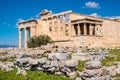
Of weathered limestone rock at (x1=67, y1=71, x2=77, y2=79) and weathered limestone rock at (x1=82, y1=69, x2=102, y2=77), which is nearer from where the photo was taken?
weathered limestone rock at (x1=82, y1=69, x2=102, y2=77)

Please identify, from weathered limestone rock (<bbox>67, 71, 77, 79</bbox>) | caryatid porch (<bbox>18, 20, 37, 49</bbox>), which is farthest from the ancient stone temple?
weathered limestone rock (<bbox>67, 71, 77, 79</bbox>)

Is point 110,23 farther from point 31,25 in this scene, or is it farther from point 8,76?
point 8,76

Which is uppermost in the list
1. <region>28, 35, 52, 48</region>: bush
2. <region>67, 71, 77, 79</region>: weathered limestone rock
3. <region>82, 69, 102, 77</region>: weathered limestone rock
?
<region>28, 35, 52, 48</region>: bush

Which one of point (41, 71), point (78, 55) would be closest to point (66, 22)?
point (78, 55)

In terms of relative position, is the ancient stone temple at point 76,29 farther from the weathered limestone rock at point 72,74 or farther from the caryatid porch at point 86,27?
the weathered limestone rock at point 72,74

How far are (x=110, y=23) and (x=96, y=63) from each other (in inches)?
1998

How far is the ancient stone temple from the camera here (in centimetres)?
5881

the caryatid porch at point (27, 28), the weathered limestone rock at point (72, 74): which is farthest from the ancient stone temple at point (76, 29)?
the weathered limestone rock at point (72, 74)

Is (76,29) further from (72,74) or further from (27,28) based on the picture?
(72,74)

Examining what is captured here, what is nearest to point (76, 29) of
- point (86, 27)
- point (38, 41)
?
point (86, 27)

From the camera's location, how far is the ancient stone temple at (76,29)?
193 feet

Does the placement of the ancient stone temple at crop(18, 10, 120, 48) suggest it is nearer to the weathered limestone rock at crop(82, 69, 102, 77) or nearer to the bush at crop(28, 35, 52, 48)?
the bush at crop(28, 35, 52, 48)

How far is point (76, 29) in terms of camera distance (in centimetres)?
6178

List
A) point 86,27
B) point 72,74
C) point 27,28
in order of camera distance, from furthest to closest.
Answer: point 27,28, point 86,27, point 72,74
